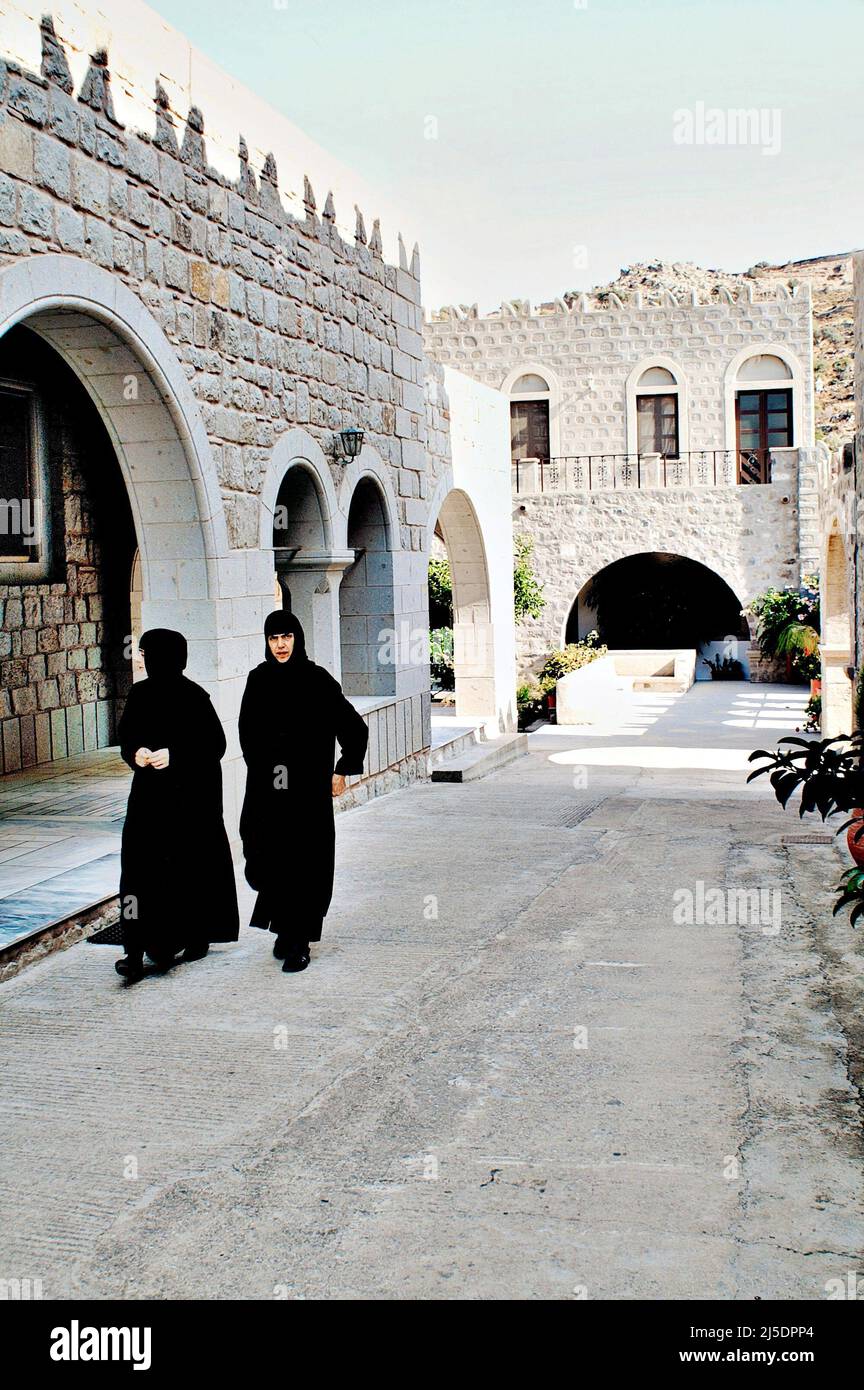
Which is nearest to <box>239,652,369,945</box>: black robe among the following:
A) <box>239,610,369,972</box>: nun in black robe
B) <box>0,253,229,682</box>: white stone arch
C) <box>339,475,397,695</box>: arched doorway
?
<box>239,610,369,972</box>: nun in black robe

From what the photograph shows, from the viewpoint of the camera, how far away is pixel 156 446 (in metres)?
6.64

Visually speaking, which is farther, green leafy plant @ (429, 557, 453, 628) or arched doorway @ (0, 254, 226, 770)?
green leafy plant @ (429, 557, 453, 628)

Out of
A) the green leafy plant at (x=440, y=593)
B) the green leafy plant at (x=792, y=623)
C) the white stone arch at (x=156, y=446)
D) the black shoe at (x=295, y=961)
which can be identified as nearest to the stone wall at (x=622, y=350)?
the green leafy plant at (x=792, y=623)

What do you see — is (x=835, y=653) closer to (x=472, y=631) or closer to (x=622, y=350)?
(x=472, y=631)

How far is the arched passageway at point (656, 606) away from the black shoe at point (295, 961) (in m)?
22.5

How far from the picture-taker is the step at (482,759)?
37.7 ft

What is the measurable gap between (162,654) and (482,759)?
7131mm

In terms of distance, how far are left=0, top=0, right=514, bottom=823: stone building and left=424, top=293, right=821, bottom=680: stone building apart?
12.3 m

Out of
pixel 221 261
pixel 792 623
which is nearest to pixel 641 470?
pixel 792 623

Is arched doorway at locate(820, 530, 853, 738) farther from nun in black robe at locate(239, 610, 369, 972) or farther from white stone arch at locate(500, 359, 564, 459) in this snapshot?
white stone arch at locate(500, 359, 564, 459)

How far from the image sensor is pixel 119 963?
5195mm

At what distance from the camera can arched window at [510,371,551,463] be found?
1064 inches

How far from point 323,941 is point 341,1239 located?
274 cm
